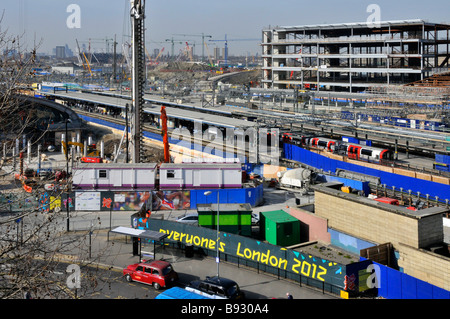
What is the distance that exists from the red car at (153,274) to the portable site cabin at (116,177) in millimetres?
9246

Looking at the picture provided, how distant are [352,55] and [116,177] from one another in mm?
44241

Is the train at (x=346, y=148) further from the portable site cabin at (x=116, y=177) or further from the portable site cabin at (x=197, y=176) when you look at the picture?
the portable site cabin at (x=116, y=177)

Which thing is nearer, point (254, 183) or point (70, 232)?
point (70, 232)

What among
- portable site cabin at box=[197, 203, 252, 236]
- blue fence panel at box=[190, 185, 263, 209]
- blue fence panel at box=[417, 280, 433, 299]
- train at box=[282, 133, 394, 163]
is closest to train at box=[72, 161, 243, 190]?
blue fence panel at box=[190, 185, 263, 209]

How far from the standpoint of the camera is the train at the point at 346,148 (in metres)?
28.8

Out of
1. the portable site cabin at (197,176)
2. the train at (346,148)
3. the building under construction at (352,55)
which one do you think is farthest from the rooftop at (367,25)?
the portable site cabin at (197,176)

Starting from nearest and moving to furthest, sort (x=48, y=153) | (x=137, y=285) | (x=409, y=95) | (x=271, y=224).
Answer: (x=137, y=285) → (x=271, y=224) → (x=48, y=153) → (x=409, y=95)

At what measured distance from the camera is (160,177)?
23188mm

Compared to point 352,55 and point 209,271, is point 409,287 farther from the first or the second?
point 352,55

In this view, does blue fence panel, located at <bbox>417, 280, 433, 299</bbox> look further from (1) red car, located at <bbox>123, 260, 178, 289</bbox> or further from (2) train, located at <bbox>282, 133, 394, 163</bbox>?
(2) train, located at <bbox>282, 133, 394, 163</bbox>
